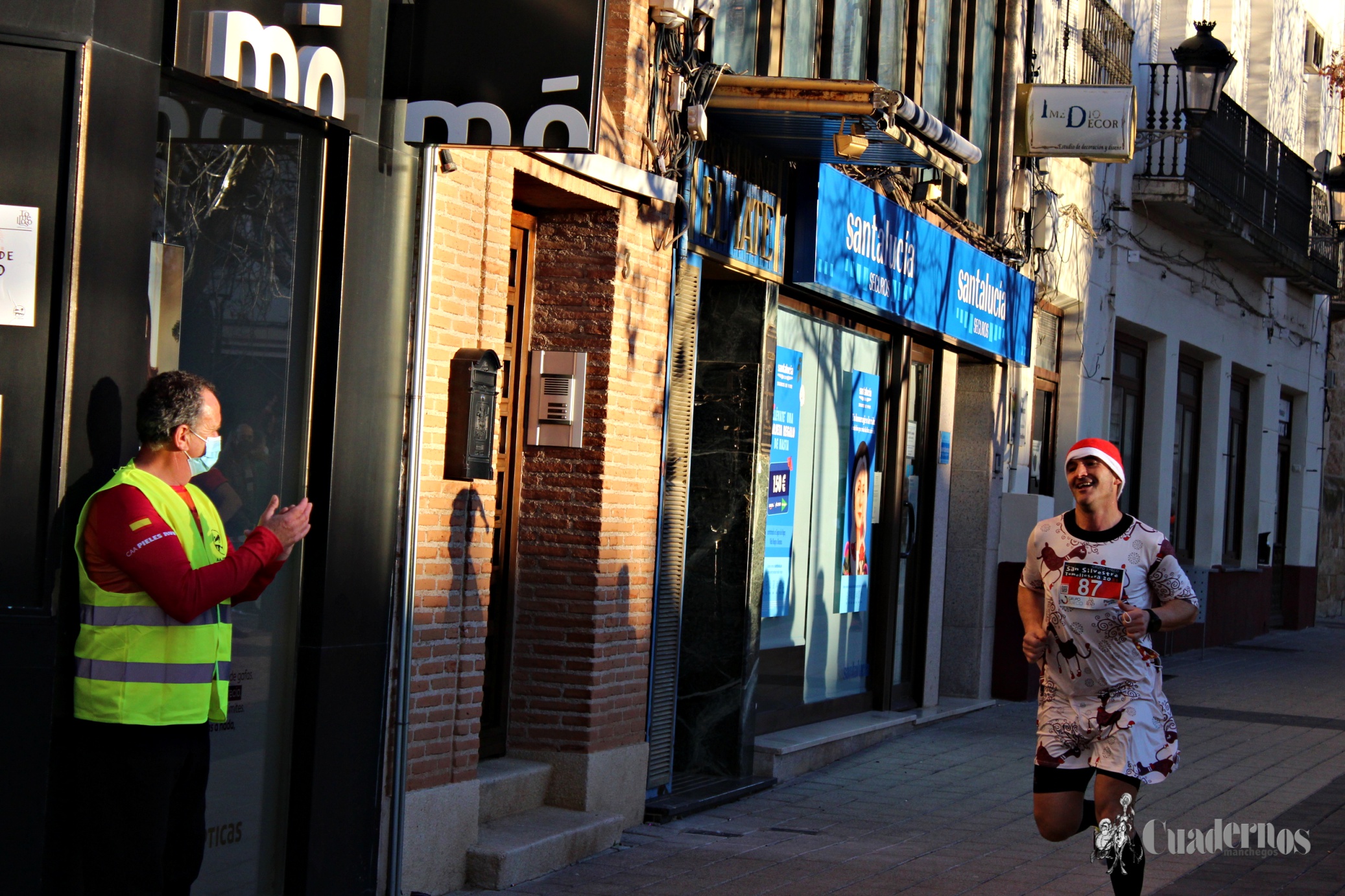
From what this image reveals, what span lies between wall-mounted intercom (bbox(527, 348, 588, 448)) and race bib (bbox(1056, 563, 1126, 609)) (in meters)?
2.59

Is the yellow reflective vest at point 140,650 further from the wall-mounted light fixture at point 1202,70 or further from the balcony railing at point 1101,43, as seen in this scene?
the wall-mounted light fixture at point 1202,70

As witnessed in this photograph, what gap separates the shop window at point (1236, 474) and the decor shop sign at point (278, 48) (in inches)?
719

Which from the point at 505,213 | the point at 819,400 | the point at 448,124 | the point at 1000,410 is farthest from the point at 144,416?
the point at 1000,410

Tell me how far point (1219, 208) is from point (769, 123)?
35.1ft

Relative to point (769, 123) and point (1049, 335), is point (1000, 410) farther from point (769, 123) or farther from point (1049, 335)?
point (769, 123)

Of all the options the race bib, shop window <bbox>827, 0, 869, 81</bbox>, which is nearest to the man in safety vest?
the race bib

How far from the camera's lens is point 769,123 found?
9023 mm

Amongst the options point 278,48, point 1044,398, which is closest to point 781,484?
point 278,48

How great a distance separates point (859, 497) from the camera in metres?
12.2

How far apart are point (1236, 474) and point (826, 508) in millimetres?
13042

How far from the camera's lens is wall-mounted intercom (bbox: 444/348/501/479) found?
6.83m

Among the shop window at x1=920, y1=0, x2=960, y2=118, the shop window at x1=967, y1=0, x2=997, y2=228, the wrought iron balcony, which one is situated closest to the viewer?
the shop window at x1=920, y1=0, x2=960, y2=118

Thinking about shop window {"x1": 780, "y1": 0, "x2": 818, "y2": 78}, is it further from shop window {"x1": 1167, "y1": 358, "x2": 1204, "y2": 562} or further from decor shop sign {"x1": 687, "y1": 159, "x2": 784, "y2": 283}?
shop window {"x1": 1167, "y1": 358, "x2": 1204, "y2": 562}

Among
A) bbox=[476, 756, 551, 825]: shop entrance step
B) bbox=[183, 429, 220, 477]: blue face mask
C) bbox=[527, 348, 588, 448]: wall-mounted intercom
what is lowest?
bbox=[476, 756, 551, 825]: shop entrance step
